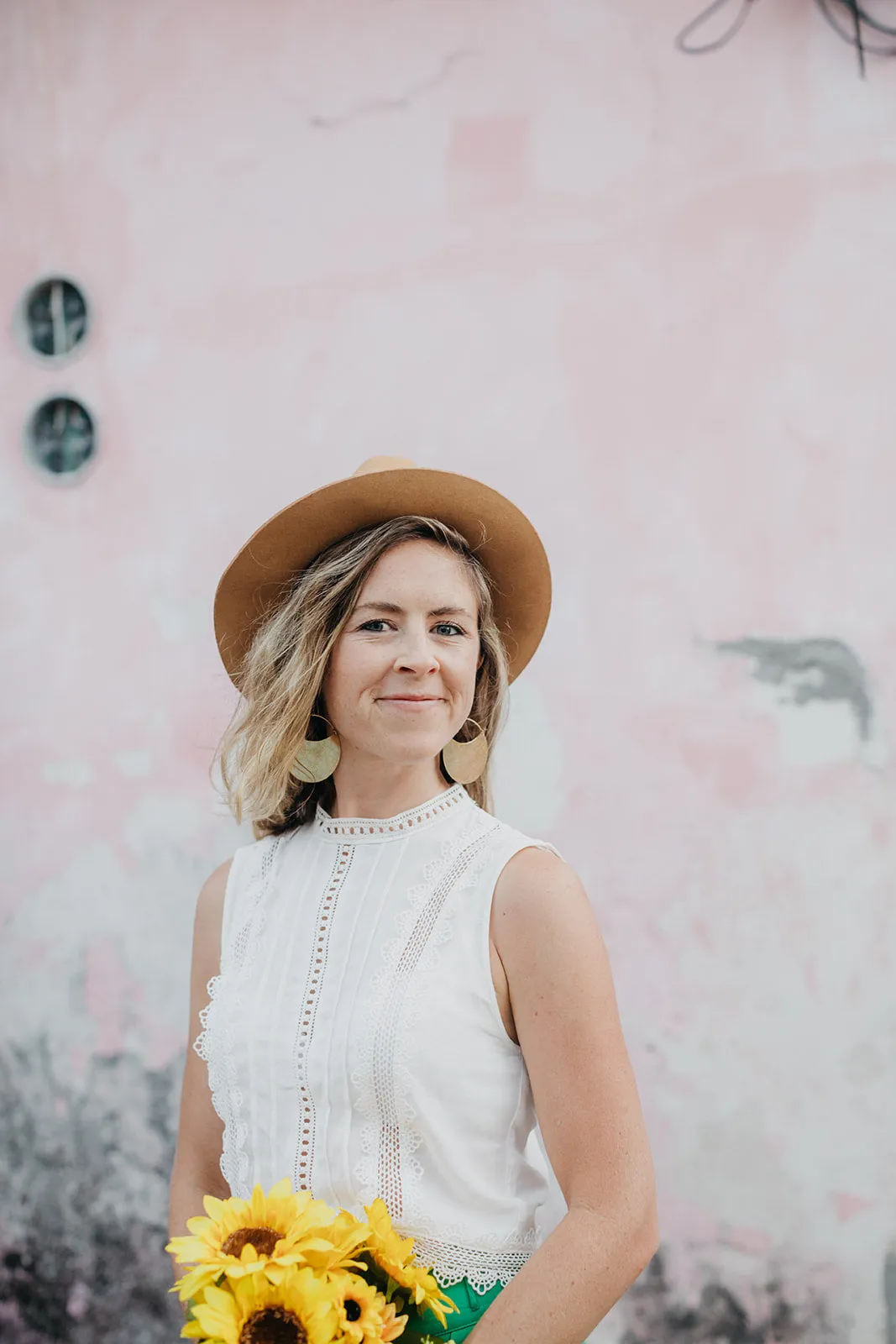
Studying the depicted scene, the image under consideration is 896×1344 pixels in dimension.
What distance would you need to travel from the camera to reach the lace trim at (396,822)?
A: 1586 mm

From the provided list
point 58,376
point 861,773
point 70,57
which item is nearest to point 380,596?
point 861,773

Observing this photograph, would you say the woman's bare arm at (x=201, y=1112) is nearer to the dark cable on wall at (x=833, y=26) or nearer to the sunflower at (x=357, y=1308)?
the sunflower at (x=357, y=1308)

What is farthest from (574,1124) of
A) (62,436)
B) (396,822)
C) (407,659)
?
(62,436)

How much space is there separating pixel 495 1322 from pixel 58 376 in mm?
1898

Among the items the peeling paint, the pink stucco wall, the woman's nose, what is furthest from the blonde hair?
the peeling paint

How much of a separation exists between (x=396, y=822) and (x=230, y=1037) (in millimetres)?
356

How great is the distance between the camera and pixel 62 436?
Result: 2.36 metres

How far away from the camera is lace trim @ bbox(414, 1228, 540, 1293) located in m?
1.38

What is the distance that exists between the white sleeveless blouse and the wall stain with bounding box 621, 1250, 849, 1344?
2.20ft

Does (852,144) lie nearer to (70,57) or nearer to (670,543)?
(670,543)

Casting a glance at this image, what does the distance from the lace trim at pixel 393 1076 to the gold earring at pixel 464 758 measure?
245 mm

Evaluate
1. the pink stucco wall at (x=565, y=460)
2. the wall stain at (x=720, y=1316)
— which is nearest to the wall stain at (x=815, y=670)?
the pink stucco wall at (x=565, y=460)

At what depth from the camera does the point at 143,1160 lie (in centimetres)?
226

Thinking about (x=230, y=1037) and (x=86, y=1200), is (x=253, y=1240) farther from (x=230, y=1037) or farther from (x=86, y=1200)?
(x=86, y=1200)
